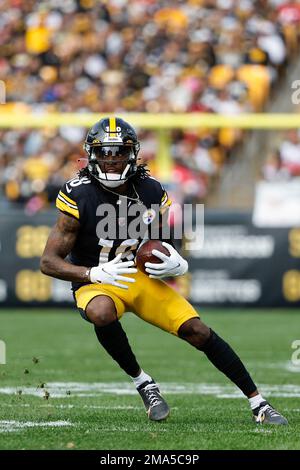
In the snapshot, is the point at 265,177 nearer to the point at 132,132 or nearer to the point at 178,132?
the point at 178,132

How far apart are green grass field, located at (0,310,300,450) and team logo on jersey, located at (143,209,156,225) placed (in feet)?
2.91

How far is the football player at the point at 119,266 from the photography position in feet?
14.3

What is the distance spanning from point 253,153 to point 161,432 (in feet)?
22.8

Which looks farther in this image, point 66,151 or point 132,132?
point 66,151

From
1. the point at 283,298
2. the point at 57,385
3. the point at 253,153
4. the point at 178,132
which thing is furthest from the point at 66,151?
the point at 57,385

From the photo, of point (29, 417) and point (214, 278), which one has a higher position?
point (29, 417)

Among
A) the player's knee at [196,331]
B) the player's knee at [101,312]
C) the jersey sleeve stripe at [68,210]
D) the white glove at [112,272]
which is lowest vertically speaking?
the player's knee at [196,331]

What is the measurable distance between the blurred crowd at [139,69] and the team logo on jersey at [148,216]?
5.93 meters

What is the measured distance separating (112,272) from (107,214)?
0.33 meters

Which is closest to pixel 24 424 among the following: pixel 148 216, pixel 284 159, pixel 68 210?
pixel 68 210

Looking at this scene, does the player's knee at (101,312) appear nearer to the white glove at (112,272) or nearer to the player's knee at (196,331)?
the white glove at (112,272)

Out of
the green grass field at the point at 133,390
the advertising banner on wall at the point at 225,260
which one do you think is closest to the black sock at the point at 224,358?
the green grass field at the point at 133,390

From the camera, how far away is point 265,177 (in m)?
10.6

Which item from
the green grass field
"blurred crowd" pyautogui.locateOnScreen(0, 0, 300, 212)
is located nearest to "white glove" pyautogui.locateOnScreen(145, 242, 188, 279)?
the green grass field
